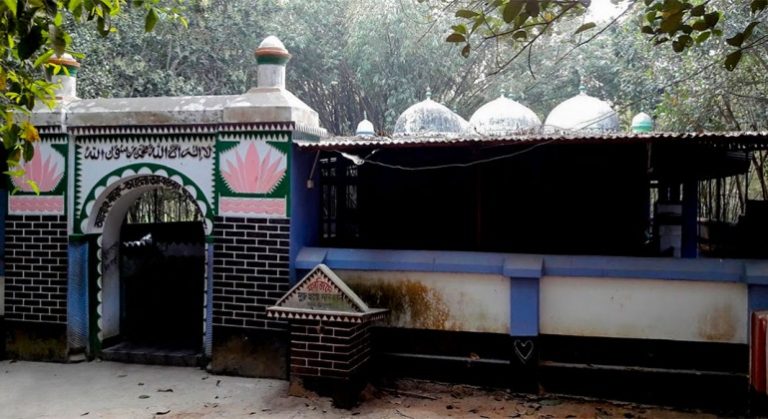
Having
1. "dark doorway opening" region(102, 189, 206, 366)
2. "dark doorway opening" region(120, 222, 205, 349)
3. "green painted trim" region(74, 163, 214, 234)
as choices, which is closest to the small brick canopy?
"green painted trim" region(74, 163, 214, 234)

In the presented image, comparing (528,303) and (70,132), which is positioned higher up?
(70,132)

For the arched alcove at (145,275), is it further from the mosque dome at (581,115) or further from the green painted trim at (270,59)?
the mosque dome at (581,115)

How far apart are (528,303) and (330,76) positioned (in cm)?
1312

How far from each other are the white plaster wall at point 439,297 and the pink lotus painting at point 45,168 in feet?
12.1

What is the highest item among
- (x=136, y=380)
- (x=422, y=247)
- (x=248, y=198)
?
(x=248, y=198)

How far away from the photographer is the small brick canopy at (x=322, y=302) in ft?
19.7

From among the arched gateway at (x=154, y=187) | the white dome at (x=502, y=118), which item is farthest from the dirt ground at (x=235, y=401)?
the white dome at (x=502, y=118)

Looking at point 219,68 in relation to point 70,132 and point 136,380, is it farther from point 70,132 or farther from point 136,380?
point 136,380

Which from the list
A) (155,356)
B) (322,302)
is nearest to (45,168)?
(155,356)

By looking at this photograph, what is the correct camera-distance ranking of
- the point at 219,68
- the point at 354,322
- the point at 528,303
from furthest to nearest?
1. the point at 219,68
2. the point at 528,303
3. the point at 354,322

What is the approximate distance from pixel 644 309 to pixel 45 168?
6999 millimetres

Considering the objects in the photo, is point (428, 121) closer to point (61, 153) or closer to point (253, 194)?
point (253, 194)

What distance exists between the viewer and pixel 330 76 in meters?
18.2

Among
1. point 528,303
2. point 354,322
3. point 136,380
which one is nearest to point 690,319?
point 528,303
